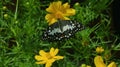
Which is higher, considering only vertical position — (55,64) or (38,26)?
(38,26)

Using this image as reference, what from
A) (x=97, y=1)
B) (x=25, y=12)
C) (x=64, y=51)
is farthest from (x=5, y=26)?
(x=97, y=1)

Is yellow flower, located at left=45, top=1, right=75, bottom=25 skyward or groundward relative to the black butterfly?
skyward

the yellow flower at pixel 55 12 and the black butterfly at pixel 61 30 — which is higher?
the yellow flower at pixel 55 12

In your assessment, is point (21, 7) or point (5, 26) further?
point (21, 7)

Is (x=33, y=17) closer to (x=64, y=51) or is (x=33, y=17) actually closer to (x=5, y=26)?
(x=5, y=26)

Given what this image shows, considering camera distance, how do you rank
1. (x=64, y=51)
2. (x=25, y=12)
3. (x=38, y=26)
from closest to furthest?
(x=64, y=51)
(x=38, y=26)
(x=25, y=12)

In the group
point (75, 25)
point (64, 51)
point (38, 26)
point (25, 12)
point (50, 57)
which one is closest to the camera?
point (50, 57)
